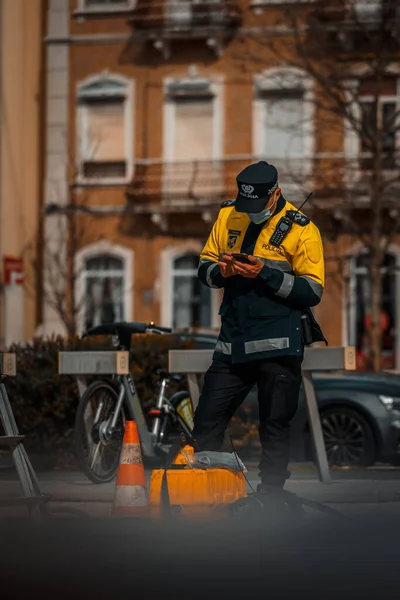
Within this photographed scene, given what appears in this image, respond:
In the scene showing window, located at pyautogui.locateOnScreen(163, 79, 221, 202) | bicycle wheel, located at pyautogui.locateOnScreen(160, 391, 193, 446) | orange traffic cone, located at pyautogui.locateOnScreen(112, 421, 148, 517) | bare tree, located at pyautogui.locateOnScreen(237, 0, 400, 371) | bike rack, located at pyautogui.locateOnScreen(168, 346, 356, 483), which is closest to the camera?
orange traffic cone, located at pyautogui.locateOnScreen(112, 421, 148, 517)

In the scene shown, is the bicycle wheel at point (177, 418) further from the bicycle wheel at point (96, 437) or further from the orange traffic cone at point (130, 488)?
the orange traffic cone at point (130, 488)

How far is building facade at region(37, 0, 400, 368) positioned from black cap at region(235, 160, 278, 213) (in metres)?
22.6

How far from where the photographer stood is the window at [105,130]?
3303 centimetres

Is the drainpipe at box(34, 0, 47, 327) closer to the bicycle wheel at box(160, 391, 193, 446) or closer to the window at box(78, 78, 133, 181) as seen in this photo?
the window at box(78, 78, 133, 181)

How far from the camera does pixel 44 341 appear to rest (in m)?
13.5

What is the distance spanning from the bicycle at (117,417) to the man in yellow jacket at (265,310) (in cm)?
251

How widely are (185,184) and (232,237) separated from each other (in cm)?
2333

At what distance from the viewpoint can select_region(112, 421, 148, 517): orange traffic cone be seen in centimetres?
878

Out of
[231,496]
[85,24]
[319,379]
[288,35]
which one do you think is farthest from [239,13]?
[231,496]

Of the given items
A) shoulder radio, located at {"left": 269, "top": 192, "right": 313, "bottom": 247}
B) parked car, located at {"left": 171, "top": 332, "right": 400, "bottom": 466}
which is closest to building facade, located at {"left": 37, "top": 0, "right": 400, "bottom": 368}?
parked car, located at {"left": 171, "top": 332, "right": 400, "bottom": 466}

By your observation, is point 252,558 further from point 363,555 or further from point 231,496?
point 231,496

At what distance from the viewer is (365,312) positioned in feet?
102

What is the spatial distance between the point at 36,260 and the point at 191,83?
5.18 metres

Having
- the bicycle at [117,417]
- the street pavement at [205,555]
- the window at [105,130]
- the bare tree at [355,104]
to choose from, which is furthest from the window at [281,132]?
the street pavement at [205,555]
